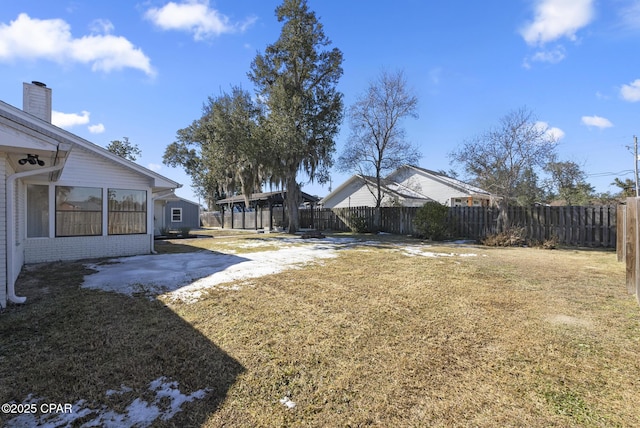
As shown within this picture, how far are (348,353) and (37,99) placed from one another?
1094 cm

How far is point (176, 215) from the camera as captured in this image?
25.5 meters

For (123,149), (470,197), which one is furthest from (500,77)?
(123,149)

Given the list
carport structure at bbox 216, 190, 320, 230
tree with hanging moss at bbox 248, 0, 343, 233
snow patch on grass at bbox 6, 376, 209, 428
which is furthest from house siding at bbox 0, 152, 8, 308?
carport structure at bbox 216, 190, 320, 230

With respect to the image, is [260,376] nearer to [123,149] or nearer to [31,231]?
[31,231]

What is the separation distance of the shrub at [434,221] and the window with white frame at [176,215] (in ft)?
64.6

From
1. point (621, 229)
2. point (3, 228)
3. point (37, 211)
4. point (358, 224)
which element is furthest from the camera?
point (358, 224)

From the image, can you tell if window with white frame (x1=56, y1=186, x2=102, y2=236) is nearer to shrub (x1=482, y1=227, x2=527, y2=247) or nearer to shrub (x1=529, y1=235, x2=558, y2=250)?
shrub (x1=482, y1=227, x2=527, y2=247)

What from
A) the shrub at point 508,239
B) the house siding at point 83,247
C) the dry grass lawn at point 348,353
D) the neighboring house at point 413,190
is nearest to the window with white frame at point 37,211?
the house siding at point 83,247

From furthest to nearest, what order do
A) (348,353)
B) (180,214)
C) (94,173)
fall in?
(180,214)
(94,173)
(348,353)

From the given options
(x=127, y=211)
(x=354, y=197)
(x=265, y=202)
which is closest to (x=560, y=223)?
(x=354, y=197)

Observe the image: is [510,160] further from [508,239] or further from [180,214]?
[180,214]

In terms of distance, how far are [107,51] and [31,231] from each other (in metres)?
5.52

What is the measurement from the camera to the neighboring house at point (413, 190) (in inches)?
842

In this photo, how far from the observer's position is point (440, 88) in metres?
14.6
